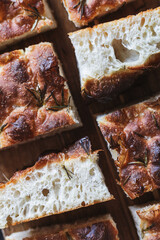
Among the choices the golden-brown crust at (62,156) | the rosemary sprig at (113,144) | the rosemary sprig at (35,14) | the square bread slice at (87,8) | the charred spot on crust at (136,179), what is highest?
the rosemary sprig at (35,14)

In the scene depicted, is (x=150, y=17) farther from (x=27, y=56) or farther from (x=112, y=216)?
(x=112, y=216)

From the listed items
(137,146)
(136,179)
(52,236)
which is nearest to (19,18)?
(137,146)

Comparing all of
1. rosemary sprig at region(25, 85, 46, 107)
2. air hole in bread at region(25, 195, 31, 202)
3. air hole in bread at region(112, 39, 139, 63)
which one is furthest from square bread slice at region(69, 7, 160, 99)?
air hole in bread at region(25, 195, 31, 202)

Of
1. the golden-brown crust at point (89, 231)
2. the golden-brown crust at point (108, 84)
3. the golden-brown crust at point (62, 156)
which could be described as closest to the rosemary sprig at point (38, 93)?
the golden-brown crust at point (108, 84)

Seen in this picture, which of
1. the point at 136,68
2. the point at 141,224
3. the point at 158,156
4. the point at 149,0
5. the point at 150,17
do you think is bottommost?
the point at 141,224

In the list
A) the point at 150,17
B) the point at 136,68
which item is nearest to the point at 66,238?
the point at 136,68

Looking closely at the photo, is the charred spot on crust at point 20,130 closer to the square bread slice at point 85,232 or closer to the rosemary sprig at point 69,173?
the rosemary sprig at point 69,173
